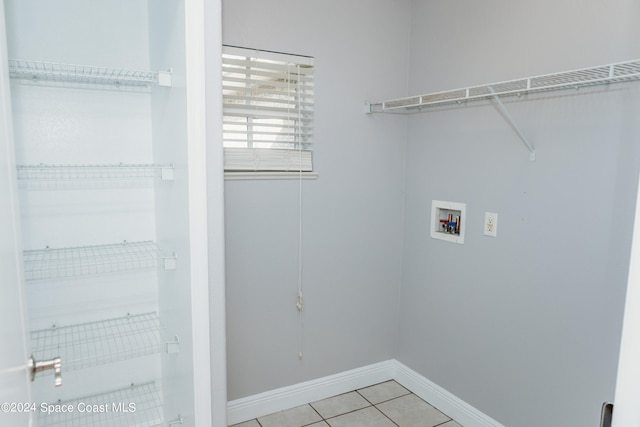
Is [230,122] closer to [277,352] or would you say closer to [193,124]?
[193,124]

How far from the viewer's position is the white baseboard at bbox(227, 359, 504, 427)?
2.39 meters

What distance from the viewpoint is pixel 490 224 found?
2217 mm

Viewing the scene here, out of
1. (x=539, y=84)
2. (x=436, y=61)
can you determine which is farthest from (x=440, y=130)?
(x=539, y=84)

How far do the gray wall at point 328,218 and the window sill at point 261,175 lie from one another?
32 millimetres

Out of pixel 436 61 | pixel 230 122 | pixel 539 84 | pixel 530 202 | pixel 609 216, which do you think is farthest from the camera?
pixel 436 61

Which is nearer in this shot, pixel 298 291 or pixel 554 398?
pixel 554 398

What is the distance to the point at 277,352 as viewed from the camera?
2521 millimetres

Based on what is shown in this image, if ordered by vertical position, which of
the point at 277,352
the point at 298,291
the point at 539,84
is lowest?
the point at 277,352

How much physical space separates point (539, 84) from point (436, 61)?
31.1 inches

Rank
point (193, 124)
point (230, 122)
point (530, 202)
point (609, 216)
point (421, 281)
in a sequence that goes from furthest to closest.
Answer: point (421, 281) < point (230, 122) < point (530, 202) < point (609, 216) < point (193, 124)

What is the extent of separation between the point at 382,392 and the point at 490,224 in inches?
52.6

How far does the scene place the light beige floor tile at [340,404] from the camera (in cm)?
253

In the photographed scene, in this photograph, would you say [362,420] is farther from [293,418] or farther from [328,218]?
A: [328,218]

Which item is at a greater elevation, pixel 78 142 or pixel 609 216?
pixel 78 142
